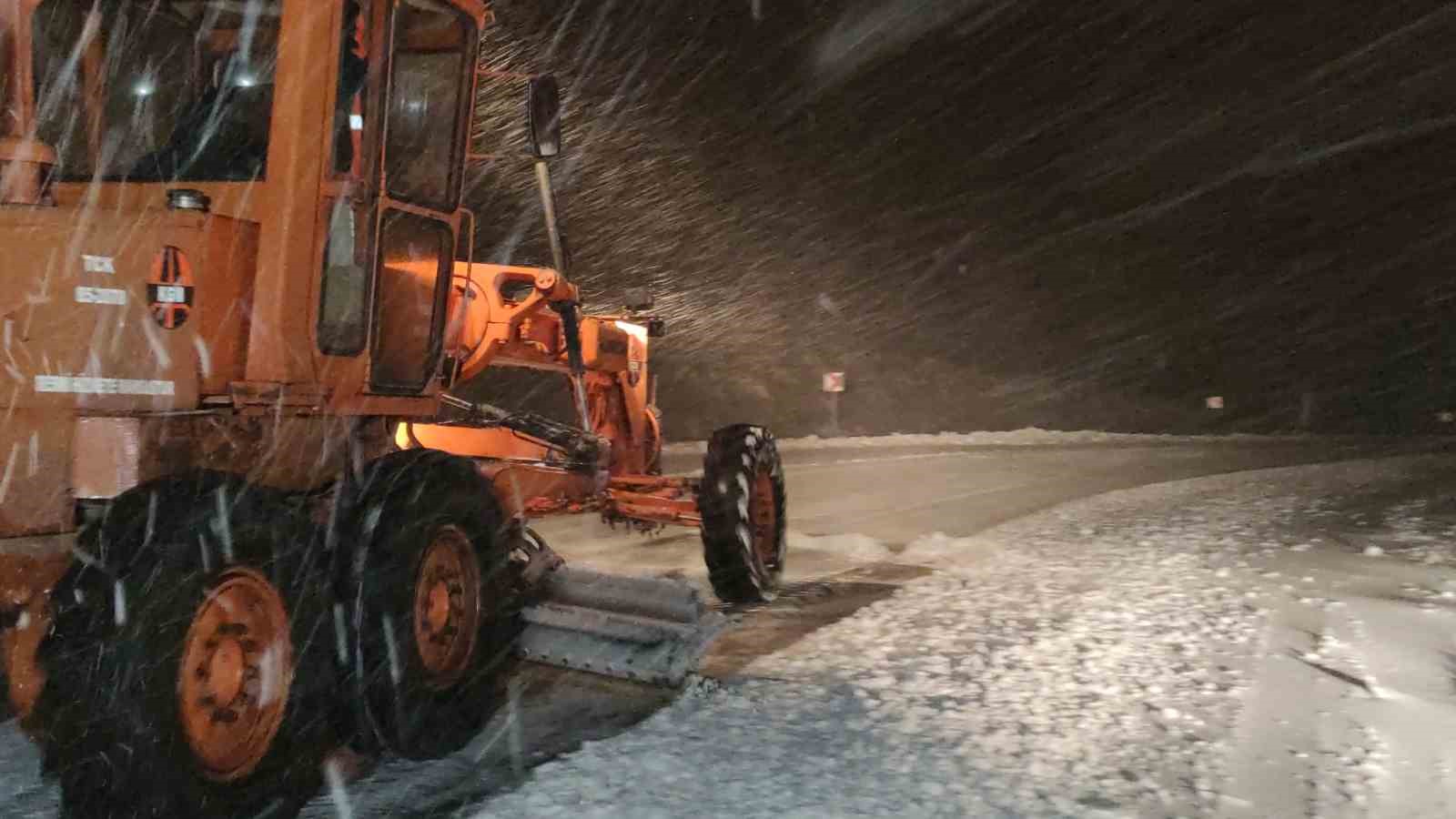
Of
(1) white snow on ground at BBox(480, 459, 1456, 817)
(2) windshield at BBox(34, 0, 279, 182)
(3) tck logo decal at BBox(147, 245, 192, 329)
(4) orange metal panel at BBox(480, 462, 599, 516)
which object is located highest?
(2) windshield at BBox(34, 0, 279, 182)

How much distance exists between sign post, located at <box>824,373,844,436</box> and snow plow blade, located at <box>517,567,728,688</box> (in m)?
18.5

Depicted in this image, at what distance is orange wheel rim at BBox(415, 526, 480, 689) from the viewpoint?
18.0ft

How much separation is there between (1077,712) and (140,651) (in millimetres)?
3959

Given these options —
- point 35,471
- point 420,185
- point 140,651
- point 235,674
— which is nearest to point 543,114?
point 420,185

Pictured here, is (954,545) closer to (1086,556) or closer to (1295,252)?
A: (1086,556)

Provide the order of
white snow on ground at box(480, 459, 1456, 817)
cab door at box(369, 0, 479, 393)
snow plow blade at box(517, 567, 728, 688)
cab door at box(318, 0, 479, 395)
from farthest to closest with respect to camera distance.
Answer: snow plow blade at box(517, 567, 728, 688)
cab door at box(369, 0, 479, 393)
cab door at box(318, 0, 479, 395)
white snow on ground at box(480, 459, 1456, 817)

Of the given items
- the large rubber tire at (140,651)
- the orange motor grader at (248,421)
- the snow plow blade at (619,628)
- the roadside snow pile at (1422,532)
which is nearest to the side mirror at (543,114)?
the orange motor grader at (248,421)

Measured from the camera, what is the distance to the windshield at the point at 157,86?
509 cm

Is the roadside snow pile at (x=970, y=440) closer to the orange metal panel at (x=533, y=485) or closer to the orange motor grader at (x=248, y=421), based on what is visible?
the orange metal panel at (x=533, y=485)

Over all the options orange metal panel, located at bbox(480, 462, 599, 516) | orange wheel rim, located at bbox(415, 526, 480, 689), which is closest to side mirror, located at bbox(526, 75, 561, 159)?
orange metal panel, located at bbox(480, 462, 599, 516)

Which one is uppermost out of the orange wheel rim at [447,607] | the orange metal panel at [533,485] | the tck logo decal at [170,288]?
the tck logo decal at [170,288]

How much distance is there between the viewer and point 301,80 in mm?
5004

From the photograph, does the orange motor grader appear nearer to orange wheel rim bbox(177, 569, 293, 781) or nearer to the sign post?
orange wheel rim bbox(177, 569, 293, 781)

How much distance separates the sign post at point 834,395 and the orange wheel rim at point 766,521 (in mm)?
15757
